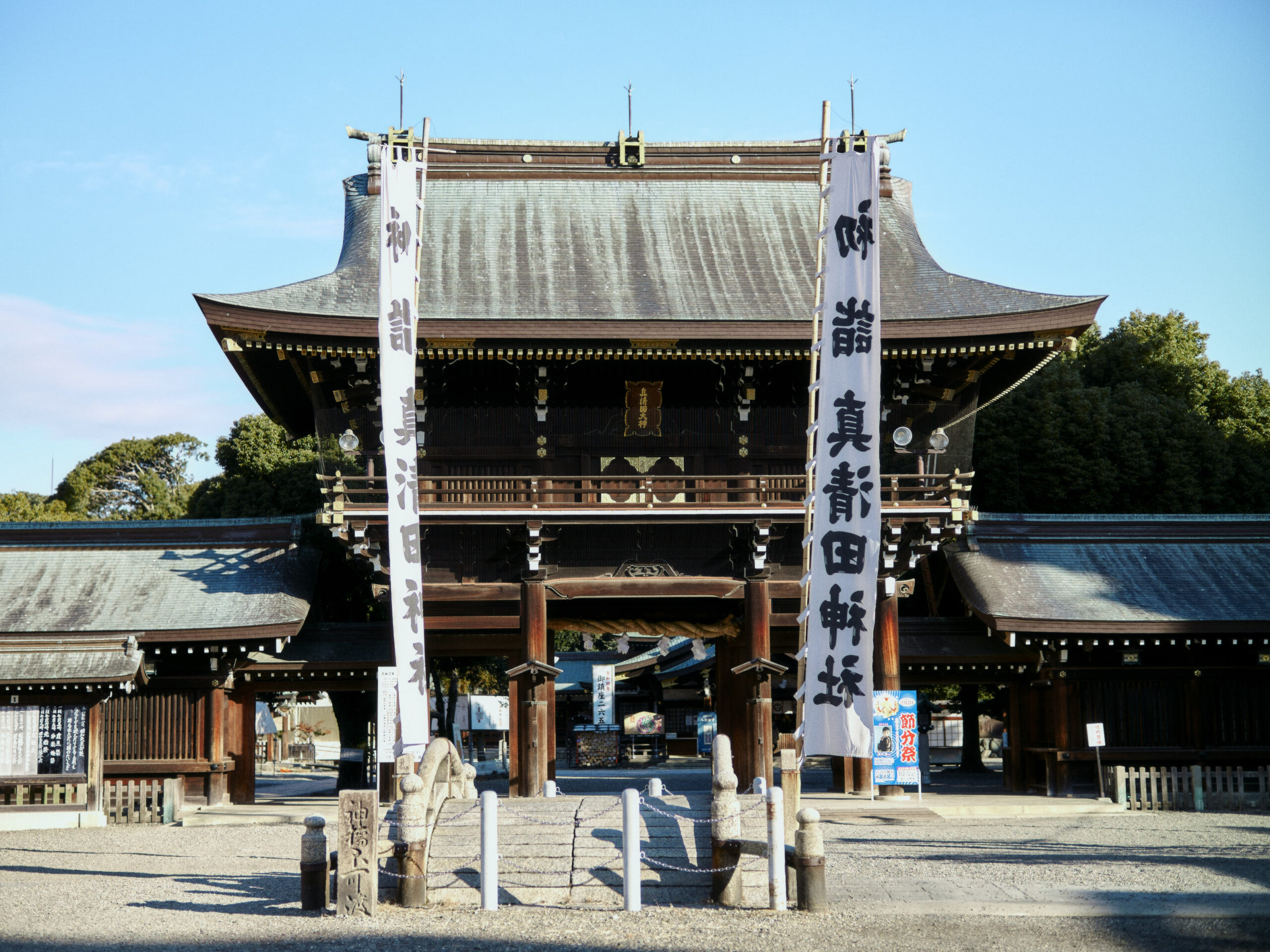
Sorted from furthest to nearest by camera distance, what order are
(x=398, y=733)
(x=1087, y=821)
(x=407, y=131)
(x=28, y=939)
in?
(x=407, y=131) → (x=1087, y=821) → (x=398, y=733) → (x=28, y=939)

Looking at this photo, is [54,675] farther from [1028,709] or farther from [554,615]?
[1028,709]

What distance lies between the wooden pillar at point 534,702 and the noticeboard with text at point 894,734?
5.53 metres

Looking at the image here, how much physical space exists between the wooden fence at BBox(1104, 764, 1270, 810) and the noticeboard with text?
13.0 feet

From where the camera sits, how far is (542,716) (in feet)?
70.2

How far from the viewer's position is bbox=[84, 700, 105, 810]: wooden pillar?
824 inches

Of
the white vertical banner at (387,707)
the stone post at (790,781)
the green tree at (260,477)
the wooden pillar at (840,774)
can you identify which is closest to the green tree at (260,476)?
the green tree at (260,477)

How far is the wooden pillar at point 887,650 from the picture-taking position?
71.4 feet

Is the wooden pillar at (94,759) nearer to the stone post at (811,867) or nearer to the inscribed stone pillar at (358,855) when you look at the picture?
the inscribed stone pillar at (358,855)

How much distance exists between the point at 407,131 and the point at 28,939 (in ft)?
57.4

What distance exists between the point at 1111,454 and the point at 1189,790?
1737 cm

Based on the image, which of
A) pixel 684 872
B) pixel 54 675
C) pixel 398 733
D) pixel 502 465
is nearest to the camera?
pixel 684 872

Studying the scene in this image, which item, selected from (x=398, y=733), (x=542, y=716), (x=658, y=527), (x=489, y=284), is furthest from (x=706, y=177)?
(x=398, y=733)

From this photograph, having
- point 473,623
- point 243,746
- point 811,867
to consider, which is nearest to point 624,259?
point 473,623

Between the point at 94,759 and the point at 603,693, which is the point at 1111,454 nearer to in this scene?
the point at 603,693
